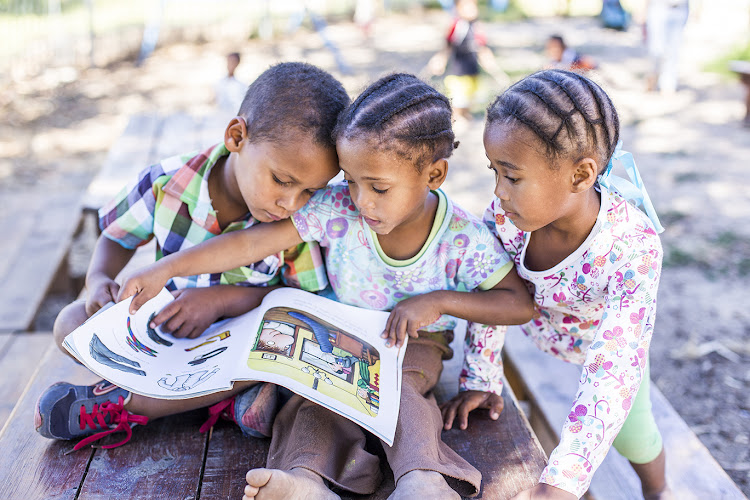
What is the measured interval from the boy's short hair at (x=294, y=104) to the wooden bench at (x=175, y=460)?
0.71 metres

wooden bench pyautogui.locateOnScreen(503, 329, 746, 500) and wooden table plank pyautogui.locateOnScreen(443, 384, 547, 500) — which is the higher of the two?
wooden table plank pyautogui.locateOnScreen(443, 384, 547, 500)

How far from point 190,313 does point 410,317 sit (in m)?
0.57

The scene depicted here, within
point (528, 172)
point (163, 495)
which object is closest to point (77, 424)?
point (163, 495)

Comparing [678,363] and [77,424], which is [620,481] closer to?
[678,363]

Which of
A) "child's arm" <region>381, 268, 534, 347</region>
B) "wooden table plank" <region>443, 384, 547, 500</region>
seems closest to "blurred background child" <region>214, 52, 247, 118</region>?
"child's arm" <region>381, 268, 534, 347</region>

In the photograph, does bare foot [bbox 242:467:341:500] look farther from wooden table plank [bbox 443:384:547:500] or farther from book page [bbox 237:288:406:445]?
wooden table plank [bbox 443:384:547:500]

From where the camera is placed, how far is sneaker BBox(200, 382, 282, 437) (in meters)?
1.49

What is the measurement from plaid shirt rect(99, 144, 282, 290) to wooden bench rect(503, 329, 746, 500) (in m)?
1.00

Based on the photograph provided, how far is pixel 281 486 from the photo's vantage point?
1.20 meters

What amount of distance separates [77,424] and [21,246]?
2.68 m

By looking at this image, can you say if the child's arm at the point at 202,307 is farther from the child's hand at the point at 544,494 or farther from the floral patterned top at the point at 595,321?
the child's hand at the point at 544,494

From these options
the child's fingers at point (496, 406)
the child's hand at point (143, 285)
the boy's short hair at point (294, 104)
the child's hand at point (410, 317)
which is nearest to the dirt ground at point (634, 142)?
the boy's short hair at point (294, 104)

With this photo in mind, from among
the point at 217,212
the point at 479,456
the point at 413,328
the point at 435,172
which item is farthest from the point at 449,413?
the point at 217,212

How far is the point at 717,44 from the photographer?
8.45 m
